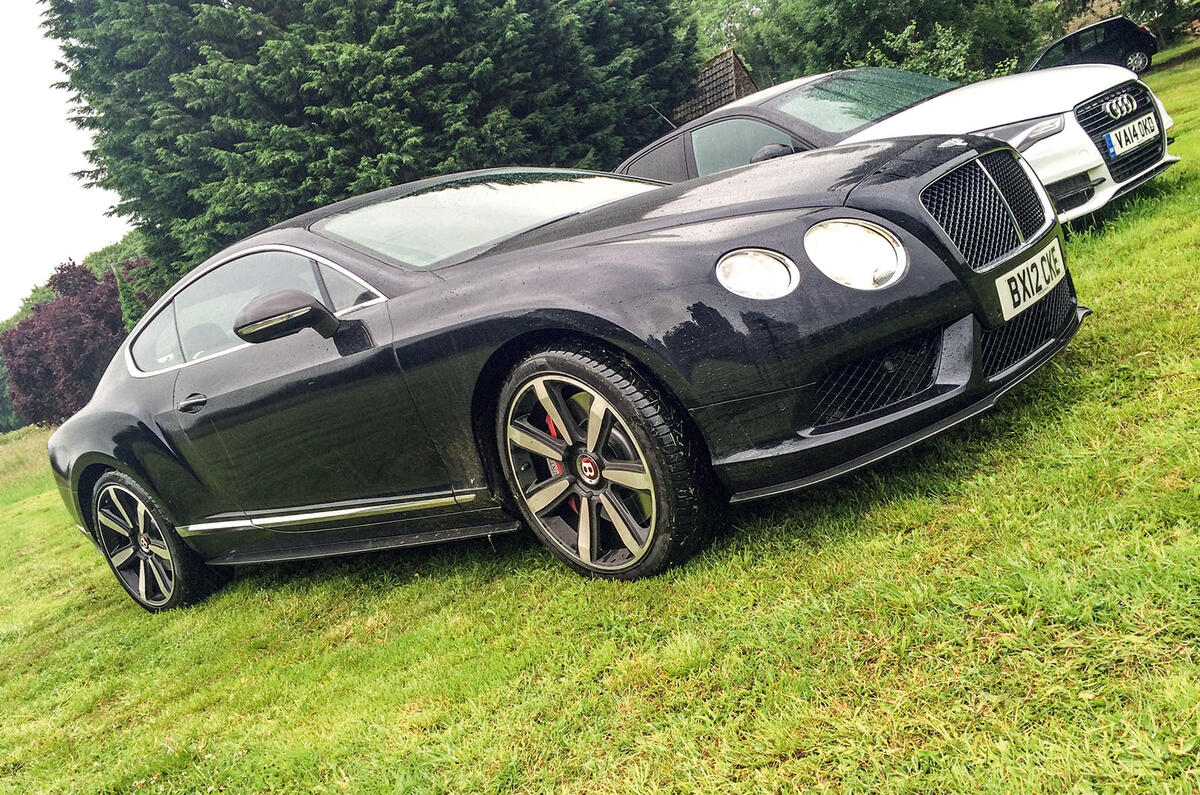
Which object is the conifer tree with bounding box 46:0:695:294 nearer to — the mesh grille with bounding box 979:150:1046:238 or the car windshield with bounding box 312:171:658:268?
the car windshield with bounding box 312:171:658:268

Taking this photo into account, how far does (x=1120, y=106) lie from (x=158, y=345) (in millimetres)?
5290

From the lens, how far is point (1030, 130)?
491 centimetres

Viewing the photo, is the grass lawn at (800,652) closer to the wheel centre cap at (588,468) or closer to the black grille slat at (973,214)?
the wheel centre cap at (588,468)

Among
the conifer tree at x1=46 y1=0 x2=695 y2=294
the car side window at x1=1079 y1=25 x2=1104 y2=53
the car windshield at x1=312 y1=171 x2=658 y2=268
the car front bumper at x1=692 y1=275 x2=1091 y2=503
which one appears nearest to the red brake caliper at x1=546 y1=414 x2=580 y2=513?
the car front bumper at x1=692 y1=275 x2=1091 y2=503

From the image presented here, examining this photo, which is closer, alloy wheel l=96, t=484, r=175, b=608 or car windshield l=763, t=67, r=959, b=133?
alloy wheel l=96, t=484, r=175, b=608

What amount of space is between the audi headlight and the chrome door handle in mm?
4171

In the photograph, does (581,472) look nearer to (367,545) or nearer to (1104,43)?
(367,545)

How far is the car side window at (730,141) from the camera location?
593 centimetres

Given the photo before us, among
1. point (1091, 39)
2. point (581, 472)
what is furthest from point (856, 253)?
point (1091, 39)

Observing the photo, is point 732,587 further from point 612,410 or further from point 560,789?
point 560,789

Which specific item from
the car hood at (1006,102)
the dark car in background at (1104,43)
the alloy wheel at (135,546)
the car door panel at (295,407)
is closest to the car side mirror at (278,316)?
the car door panel at (295,407)

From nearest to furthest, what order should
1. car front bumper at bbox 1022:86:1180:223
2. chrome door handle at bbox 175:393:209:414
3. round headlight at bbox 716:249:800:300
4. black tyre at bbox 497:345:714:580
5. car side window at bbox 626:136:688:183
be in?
round headlight at bbox 716:249:800:300 < black tyre at bbox 497:345:714:580 < chrome door handle at bbox 175:393:209:414 < car front bumper at bbox 1022:86:1180:223 < car side window at bbox 626:136:688:183

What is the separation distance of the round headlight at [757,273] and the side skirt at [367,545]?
46.5 inches

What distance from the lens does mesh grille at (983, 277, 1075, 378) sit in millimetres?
2629
